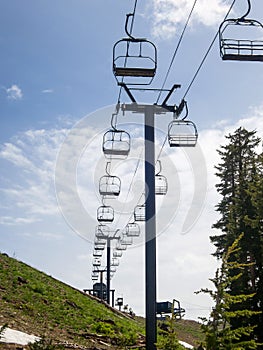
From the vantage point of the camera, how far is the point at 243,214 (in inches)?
1144

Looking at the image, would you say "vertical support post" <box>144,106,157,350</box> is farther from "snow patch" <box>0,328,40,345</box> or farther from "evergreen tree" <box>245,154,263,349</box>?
"evergreen tree" <box>245,154,263,349</box>

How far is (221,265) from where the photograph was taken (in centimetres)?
780

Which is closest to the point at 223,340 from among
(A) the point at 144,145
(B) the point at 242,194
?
(A) the point at 144,145

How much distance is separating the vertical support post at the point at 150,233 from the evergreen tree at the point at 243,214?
7253mm

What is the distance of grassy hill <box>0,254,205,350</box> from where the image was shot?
17250 millimetres

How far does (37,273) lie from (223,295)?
2394cm

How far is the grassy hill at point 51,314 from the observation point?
56.6 feet

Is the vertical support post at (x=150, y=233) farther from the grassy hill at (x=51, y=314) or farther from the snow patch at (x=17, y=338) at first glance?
the snow patch at (x=17, y=338)

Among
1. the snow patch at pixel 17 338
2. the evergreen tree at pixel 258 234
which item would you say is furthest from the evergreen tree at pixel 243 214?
the snow patch at pixel 17 338

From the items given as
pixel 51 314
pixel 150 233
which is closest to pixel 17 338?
pixel 150 233

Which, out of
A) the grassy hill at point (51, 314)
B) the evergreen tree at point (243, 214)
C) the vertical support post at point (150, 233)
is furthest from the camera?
the evergreen tree at point (243, 214)

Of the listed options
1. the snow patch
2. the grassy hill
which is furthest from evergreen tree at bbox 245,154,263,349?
the snow patch

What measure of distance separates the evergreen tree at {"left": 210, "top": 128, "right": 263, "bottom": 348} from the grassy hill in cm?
587

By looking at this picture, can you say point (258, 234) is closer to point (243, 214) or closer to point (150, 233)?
point (243, 214)
